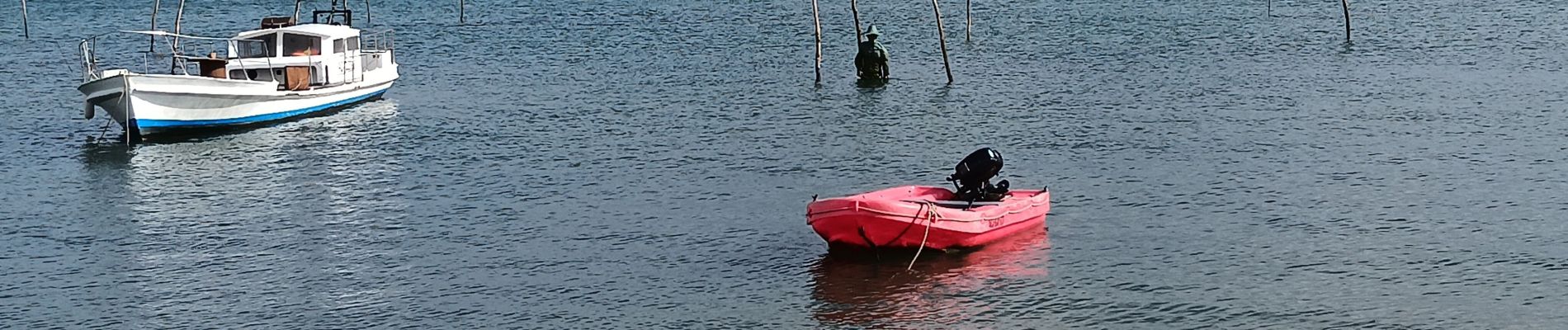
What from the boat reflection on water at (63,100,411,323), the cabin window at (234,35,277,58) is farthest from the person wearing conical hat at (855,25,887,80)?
the cabin window at (234,35,277,58)

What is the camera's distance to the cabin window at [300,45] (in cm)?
6039

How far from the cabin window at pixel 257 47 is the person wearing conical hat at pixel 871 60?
59.8ft

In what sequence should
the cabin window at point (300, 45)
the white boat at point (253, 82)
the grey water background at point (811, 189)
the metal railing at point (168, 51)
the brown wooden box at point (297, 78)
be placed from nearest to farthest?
the grey water background at point (811, 189) < the white boat at point (253, 82) < the brown wooden box at point (297, 78) < the cabin window at point (300, 45) < the metal railing at point (168, 51)

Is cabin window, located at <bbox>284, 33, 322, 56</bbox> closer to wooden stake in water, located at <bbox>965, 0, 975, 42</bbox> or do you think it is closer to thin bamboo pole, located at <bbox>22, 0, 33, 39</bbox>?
wooden stake in water, located at <bbox>965, 0, 975, 42</bbox>

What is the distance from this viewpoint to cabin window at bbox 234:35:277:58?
59.8 m

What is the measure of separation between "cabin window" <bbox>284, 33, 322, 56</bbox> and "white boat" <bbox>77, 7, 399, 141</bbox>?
0.02 m

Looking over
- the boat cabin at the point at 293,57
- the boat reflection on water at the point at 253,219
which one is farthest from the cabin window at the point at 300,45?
the boat reflection on water at the point at 253,219

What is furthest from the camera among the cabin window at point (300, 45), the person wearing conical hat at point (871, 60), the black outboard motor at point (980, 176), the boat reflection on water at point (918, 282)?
the person wearing conical hat at point (871, 60)

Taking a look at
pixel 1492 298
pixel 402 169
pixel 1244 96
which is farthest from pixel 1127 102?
pixel 1492 298

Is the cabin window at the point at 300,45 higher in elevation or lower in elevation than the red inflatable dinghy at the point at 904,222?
lower

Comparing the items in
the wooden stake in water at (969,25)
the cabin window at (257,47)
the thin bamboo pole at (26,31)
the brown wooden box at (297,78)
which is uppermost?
the cabin window at (257,47)

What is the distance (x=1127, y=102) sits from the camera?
5931cm

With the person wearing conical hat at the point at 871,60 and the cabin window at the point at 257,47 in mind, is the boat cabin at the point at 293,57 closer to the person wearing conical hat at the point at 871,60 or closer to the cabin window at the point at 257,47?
the cabin window at the point at 257,47

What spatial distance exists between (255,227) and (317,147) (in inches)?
460
